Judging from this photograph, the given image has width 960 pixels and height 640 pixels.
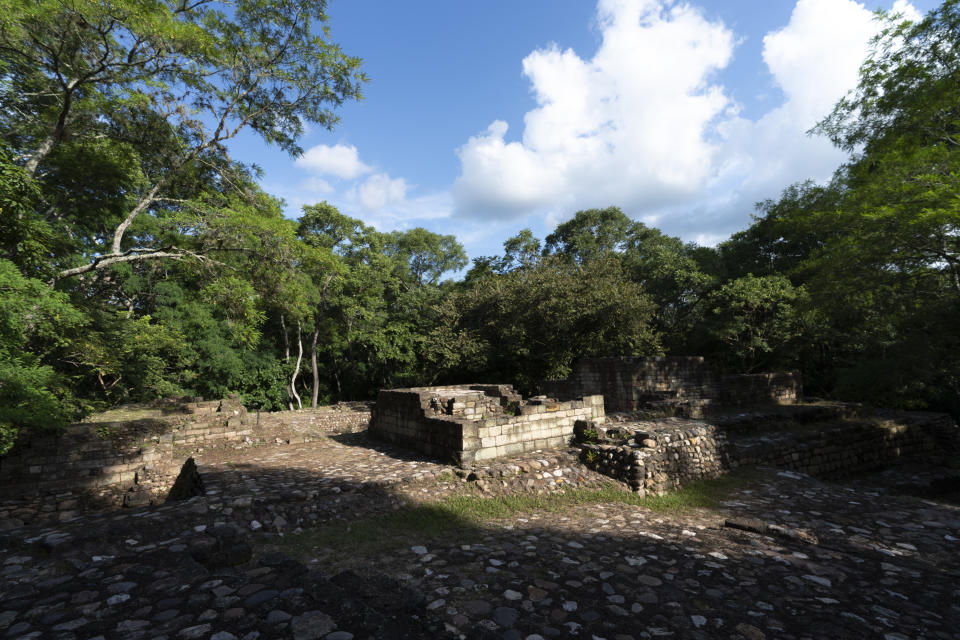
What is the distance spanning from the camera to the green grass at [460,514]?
442 centimetres

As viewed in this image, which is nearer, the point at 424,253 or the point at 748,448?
the point at 748,448

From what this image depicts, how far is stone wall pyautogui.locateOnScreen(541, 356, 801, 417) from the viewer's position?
1404 centimetres

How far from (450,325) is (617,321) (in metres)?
7.93

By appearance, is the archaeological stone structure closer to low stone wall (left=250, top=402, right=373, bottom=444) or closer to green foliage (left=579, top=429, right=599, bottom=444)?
green foliage (left=579, top=429, right=599, bottom=444)

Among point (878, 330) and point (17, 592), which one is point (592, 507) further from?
point (878, 330)

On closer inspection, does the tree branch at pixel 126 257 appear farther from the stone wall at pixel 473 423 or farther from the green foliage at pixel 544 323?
the green foliage at pixel 544 323

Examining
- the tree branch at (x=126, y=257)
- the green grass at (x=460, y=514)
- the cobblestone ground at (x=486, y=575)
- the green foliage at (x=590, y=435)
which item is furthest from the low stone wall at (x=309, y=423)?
the green foliage at (x=590, y=435)

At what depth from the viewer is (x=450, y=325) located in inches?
736

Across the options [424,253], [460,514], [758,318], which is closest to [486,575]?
[460,514]

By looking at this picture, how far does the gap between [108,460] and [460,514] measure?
330 inches

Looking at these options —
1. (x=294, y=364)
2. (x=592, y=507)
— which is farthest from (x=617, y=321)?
(x=294, y=364)

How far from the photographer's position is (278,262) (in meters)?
11.0

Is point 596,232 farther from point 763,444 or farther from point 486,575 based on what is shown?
point 486,575

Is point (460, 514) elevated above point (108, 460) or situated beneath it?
situated beneath
